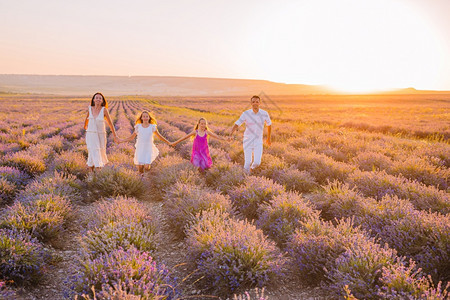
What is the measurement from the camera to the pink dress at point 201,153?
6.69m

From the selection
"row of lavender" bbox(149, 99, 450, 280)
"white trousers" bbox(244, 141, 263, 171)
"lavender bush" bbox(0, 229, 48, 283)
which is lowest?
"lavender bush" bbox(0, 229, 48, 283)

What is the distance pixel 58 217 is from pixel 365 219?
168 inches

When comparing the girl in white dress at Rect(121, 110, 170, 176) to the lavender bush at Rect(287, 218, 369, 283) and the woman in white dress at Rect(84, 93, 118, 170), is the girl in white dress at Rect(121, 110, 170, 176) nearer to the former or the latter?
the woman in white dress at Rect(84, 93, 118, 170)

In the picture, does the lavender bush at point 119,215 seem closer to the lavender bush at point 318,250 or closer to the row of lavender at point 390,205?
the lavender bush at point 318,250

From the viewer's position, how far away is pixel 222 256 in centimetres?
276

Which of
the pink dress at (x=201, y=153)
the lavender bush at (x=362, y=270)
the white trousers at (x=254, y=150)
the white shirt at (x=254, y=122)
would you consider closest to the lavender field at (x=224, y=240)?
the lavender bush at (x=362, y=270)

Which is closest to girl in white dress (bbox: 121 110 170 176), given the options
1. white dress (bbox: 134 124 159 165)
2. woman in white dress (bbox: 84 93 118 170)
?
white dress (bbox: 134 124 159 165)

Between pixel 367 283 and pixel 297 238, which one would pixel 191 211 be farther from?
pixel 367 283

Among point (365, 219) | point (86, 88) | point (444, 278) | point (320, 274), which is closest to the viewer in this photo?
point (444, 278)

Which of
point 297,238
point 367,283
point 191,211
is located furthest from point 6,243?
point 367,283

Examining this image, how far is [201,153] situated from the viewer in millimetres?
6766

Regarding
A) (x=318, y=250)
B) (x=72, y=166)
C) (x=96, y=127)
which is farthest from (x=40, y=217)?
(x=318, y=250)

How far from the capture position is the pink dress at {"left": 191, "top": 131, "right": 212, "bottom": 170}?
6.69 meters

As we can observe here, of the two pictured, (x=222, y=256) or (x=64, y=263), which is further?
(x=64, y=263)
